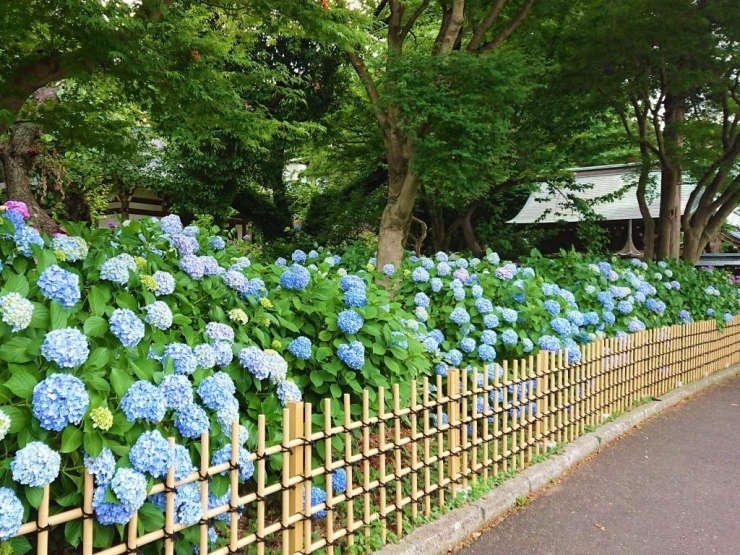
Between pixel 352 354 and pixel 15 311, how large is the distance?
143 cm

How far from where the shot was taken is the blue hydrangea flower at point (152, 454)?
65.1 inches

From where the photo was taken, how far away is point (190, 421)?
6.16 ft

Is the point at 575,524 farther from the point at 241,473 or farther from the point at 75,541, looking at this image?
the point at 75,541

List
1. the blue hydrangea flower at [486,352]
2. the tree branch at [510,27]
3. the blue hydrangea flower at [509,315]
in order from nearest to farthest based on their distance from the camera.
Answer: the blue hydrangea flower at [486,352], the blue hydrangea flower at [509,315], the tree branch at [510,27]

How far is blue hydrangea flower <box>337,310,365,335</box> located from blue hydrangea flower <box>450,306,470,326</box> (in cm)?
146

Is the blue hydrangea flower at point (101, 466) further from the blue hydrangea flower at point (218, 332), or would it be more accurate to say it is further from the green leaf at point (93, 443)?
the blue hydrangea flower at point (218, 332)

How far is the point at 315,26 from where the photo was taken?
5.21 metres

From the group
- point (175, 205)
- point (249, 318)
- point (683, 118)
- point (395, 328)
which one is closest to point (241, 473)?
point (249, 318)

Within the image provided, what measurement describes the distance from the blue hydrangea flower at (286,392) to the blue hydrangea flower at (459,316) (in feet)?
6.32

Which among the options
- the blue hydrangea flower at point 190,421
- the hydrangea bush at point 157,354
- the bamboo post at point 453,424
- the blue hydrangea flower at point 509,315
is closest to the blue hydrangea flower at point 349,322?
the hydrangea bush at point 157,354

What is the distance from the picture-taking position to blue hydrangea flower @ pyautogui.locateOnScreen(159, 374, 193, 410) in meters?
1.84

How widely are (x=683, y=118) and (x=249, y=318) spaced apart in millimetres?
9699

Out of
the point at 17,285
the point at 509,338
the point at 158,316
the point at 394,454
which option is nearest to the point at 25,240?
the point at 17,285

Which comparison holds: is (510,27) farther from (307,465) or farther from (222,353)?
(307,465)
